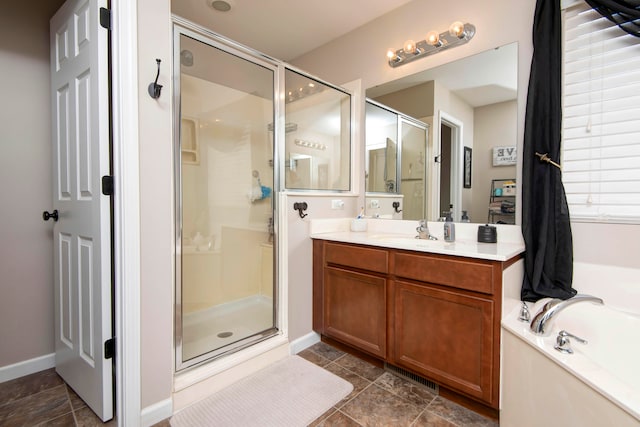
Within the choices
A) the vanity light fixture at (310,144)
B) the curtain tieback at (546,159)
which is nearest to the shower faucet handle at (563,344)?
the curtain tieback at (546,159)

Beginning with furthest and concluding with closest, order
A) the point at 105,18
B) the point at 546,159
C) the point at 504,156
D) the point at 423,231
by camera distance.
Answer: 1. the point at 423,231
2. the point at 504,156
3. the point at 546,159
4. the point at 105,18

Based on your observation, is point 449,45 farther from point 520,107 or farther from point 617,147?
point 617,147

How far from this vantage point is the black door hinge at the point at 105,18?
1391 millimetres

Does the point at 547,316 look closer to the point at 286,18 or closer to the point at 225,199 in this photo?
the point at 225,199

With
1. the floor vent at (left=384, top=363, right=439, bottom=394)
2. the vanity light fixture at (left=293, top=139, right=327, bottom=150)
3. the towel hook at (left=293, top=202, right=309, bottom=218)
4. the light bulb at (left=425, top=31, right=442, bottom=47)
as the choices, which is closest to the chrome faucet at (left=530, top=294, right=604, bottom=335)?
the floor vent at (left=384, top=363, right=439, bottom=394)

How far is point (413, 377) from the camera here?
1852 millimetres

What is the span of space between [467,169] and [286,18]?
1907 mm

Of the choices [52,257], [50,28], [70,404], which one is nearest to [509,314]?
[70,404]

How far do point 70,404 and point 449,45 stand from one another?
10.4 ft

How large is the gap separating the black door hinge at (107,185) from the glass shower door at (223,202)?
1.04 feet

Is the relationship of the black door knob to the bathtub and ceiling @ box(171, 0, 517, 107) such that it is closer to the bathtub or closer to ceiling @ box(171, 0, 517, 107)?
ceiling @ box(171, 0, 517, 107)

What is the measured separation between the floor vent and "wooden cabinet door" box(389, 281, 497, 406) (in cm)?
14

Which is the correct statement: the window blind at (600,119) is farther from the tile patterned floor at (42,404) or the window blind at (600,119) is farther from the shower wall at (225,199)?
the tile patterned floor at (42,404)

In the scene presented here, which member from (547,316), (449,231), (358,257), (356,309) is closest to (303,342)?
(356,309)
